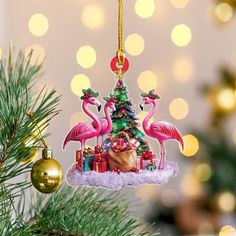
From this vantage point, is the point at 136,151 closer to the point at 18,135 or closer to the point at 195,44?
the point at 18,135

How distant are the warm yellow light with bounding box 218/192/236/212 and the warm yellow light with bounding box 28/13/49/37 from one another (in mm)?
626

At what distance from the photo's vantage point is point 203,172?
56.6 inches

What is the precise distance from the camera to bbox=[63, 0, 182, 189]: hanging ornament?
1.75 ft

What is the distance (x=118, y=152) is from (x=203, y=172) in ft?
3.02

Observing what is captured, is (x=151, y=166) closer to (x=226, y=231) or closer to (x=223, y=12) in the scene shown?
(x=223, y=12)

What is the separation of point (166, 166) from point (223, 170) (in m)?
0.82

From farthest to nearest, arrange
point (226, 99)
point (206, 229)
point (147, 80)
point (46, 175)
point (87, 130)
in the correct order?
1. point (147, 80)
2. point (206, 229)
3. point (226, 99)
4. point (87, 130)
5. point (46, 175)

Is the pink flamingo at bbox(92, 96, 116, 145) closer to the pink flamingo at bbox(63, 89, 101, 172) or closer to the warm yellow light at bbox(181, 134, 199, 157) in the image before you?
the pink flamingo at bbox(63, 89, 101, 172)

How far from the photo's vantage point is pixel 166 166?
572 mm

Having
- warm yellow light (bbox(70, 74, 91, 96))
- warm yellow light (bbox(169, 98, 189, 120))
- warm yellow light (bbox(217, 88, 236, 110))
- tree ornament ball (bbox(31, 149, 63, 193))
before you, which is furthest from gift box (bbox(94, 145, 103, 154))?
warm yellow light (bbox(169, 98, 189, 120))

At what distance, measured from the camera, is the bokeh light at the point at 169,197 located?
1.71m

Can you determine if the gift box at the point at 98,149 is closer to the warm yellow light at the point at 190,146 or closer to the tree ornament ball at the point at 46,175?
the tree ornament ball at the point at 46,175

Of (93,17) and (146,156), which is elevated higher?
(93,17)

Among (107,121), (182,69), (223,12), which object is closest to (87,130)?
(107,121)
